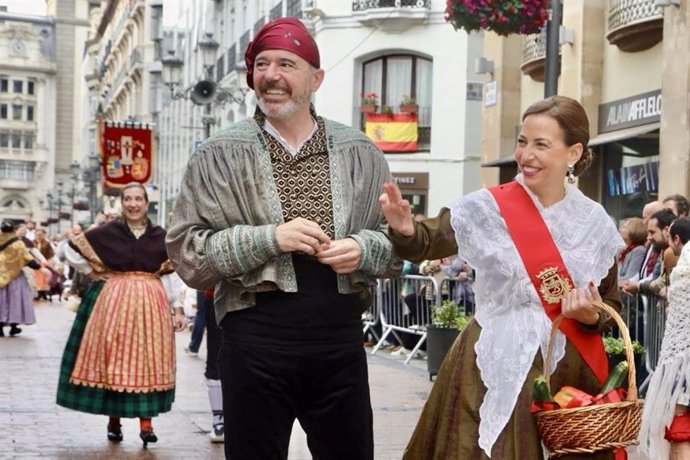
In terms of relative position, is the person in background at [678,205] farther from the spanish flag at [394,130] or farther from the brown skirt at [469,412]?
the spanish flag at [394,130]

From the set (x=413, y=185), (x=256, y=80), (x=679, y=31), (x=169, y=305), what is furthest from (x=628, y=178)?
(x=413, y=185)

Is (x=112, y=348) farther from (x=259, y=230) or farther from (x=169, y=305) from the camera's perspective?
(x=259, y=230)

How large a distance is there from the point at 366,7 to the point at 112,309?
2426 centimetres

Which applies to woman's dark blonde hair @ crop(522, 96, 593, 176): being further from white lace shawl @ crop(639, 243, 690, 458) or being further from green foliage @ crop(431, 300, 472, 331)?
green foliage @ crop(431, 300, 472, 331)

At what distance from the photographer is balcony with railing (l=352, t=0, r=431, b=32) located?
104 feet

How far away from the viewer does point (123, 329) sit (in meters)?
8.95

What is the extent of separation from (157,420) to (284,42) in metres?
6.10

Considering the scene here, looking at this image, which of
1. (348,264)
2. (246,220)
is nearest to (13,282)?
(246,220)

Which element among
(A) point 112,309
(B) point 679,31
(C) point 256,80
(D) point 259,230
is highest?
(B) point 679,31

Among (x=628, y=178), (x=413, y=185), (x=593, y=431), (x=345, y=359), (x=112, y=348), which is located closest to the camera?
(x=593, y=431)

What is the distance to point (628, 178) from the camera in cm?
1695

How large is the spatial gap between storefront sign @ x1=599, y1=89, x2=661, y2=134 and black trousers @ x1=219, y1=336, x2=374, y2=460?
11898 millimetres

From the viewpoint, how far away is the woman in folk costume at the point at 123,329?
887 centimetres

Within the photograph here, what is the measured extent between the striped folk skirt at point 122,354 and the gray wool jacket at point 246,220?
4.55 metres
